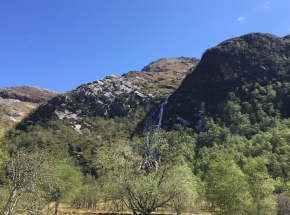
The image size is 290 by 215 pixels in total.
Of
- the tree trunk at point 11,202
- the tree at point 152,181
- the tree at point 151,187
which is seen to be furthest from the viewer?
the tree at point 152,181

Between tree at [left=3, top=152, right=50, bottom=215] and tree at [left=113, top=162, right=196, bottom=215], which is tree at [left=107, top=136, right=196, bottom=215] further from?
tree at [left=3, top=152, right=50, bottom=215]

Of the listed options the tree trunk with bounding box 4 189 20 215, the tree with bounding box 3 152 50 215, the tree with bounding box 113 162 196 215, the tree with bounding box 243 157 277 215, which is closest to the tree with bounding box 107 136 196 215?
the tree with bounding box 113 162 196 215

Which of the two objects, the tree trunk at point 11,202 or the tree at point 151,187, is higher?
the tree trunk at point 11,202

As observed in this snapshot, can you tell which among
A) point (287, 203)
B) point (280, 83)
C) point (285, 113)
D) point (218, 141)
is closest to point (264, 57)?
point (280, 83)

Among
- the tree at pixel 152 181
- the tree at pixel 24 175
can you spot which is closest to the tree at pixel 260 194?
the tree at pixel 152 181

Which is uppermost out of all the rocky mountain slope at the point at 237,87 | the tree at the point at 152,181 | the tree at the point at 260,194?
the rocky mountain slope at the point at 237,87

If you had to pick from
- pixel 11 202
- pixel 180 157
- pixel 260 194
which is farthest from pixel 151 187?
pixel 260 194

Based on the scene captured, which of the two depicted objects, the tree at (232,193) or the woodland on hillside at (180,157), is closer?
the woodland on hillside at (180,157)

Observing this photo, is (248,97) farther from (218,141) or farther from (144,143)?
(144,143)

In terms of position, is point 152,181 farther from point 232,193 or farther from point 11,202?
point 11,202

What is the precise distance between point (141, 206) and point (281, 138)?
86799 mm

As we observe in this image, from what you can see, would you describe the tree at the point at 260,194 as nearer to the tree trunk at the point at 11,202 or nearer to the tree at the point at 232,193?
the tree at the point at 232,193

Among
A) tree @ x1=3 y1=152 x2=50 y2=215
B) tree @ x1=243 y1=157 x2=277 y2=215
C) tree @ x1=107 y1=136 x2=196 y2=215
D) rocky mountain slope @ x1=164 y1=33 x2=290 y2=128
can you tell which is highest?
rocky mountain slope @ x1=164 y1=33 x2=290 y2=128

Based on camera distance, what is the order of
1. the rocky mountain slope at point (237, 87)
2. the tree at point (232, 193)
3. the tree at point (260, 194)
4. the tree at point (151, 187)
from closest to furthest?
the tree at point (151, 187) → the tree at point (232, 193) → the tree at point (260, 194) → the rocky mountain slope at point (237, 87)
